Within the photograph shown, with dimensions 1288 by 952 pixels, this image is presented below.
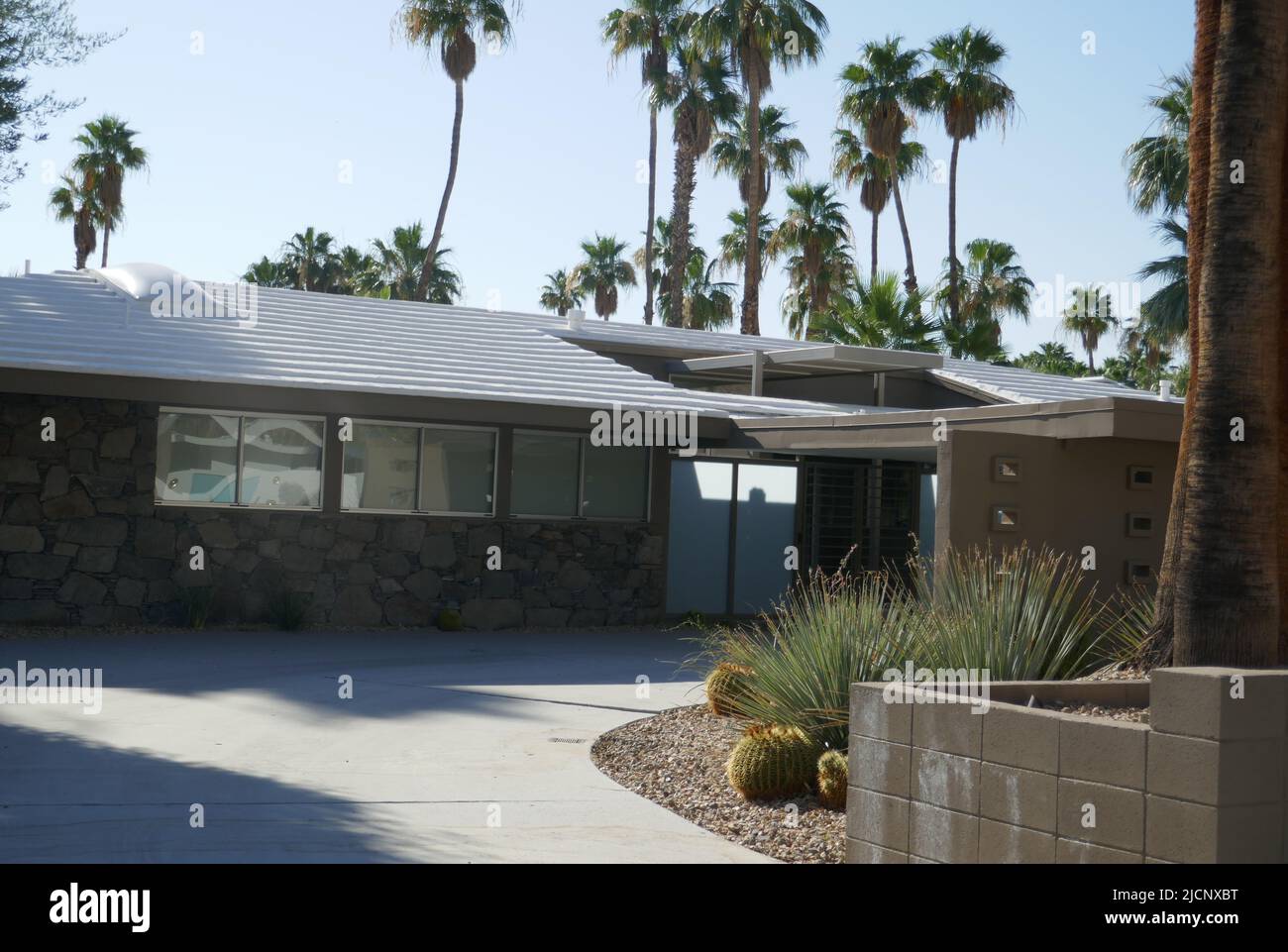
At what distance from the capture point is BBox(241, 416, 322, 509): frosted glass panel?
1562 centimetres

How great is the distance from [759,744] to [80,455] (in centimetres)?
1003

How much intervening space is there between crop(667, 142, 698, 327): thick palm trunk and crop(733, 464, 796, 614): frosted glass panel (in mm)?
16887

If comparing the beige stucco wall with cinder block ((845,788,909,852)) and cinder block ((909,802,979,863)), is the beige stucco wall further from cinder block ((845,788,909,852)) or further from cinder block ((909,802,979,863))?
cinder block ((909,802,979,863))

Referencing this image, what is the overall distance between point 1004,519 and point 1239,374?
6309 mm

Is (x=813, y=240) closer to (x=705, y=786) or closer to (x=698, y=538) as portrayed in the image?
(x=698, y=538)

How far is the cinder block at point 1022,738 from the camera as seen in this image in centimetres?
525

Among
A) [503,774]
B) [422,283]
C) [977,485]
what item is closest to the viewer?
[503,774]

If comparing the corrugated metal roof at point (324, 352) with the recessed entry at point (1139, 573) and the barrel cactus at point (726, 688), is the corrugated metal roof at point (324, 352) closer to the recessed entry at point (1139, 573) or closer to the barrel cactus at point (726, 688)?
the recessed entry at point (1139, 573)

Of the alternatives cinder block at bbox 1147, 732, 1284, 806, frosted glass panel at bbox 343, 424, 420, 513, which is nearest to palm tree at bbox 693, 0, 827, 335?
frosted glass panel at bbox 343, 424, 420, 513

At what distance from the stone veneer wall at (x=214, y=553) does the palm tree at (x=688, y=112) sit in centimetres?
1960
